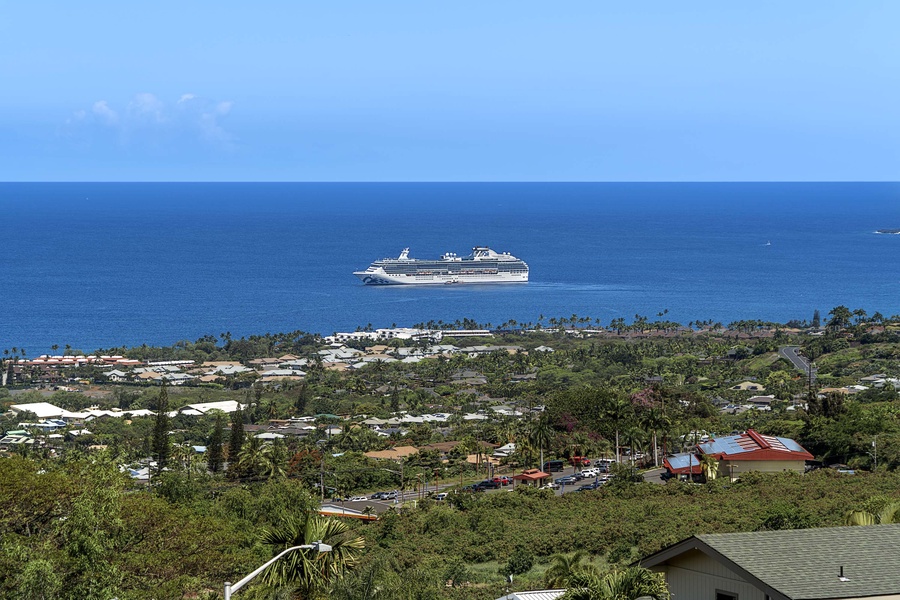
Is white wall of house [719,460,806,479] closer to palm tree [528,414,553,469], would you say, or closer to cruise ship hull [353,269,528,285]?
palm tree [528,414,553,469]

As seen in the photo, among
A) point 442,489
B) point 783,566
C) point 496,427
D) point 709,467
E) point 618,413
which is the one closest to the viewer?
point 783,566

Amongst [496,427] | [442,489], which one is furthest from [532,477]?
[496,427]

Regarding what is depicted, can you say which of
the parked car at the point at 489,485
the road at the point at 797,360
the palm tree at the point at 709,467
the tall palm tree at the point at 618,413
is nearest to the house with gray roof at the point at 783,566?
the palm tree at the point at 709,467

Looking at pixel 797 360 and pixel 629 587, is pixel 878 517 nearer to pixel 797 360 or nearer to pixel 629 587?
pixel 629 587

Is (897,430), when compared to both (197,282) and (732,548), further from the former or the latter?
(197,282)

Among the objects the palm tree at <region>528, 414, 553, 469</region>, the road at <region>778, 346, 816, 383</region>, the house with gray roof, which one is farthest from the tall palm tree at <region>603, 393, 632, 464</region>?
the house with gray roof

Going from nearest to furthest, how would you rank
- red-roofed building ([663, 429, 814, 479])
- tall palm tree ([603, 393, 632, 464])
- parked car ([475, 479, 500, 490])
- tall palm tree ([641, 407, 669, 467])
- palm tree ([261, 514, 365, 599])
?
1. palm tree ([261, 514, 365, 599])
2. red-roofed building ([663, 429, 814, 479])
3. parked car ([475, 479, 500, 490])
4. tall palm tree ([641, 407, 669, 467])
5. tall palm tree ([603, 393, 632, 464])
